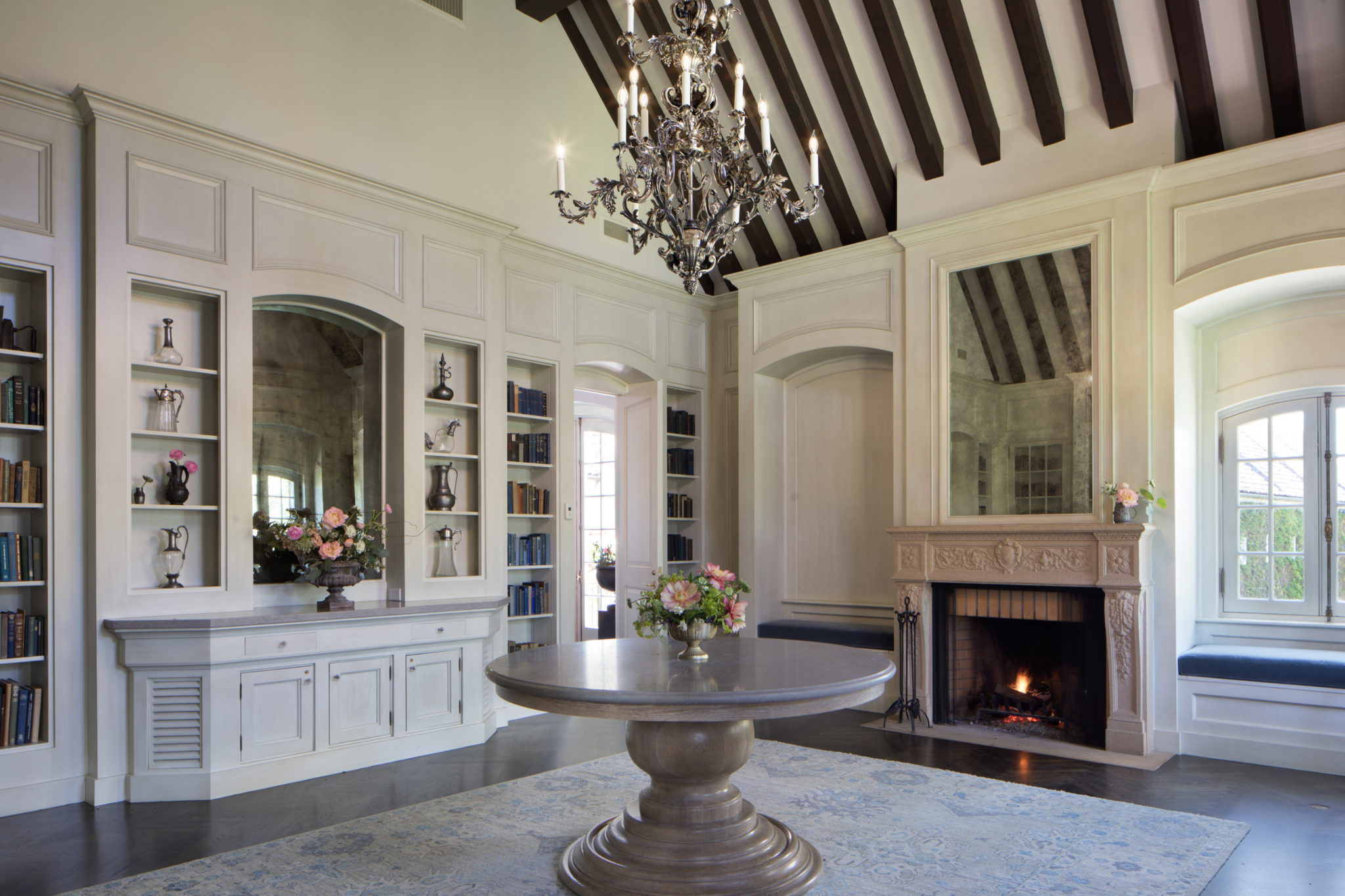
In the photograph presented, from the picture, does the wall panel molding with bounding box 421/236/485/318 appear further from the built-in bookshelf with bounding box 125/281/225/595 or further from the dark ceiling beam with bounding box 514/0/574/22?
the dark ceiling beam with bounding box 514/0/574/22

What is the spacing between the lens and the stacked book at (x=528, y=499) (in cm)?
670

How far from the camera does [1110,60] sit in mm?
5477

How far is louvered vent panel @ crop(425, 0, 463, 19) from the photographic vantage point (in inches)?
249

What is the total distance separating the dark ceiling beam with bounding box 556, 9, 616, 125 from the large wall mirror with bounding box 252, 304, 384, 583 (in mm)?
2927

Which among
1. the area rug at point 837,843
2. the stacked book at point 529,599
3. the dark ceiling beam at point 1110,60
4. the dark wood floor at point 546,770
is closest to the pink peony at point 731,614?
the area rug at point 837,843

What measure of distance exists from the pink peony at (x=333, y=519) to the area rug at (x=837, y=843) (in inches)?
67.7

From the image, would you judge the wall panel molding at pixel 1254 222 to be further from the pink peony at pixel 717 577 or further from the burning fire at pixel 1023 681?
the pink peony at pixel 717 577

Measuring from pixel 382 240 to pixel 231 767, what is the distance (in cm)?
313

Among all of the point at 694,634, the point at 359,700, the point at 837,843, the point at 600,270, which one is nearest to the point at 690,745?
the point at 694,634

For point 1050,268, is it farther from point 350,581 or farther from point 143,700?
point 143,700

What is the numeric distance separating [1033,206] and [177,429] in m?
5.33

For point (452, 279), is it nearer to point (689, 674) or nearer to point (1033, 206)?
point (689, 674)

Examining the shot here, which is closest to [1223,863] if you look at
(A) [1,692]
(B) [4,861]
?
(B) [4,861]

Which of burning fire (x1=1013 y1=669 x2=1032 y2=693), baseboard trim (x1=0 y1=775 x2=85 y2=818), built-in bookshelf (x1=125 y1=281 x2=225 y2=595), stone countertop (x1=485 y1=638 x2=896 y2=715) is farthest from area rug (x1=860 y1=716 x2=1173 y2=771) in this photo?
baseboard trim (x1=0 y1=775 x2=85 y2=818)
